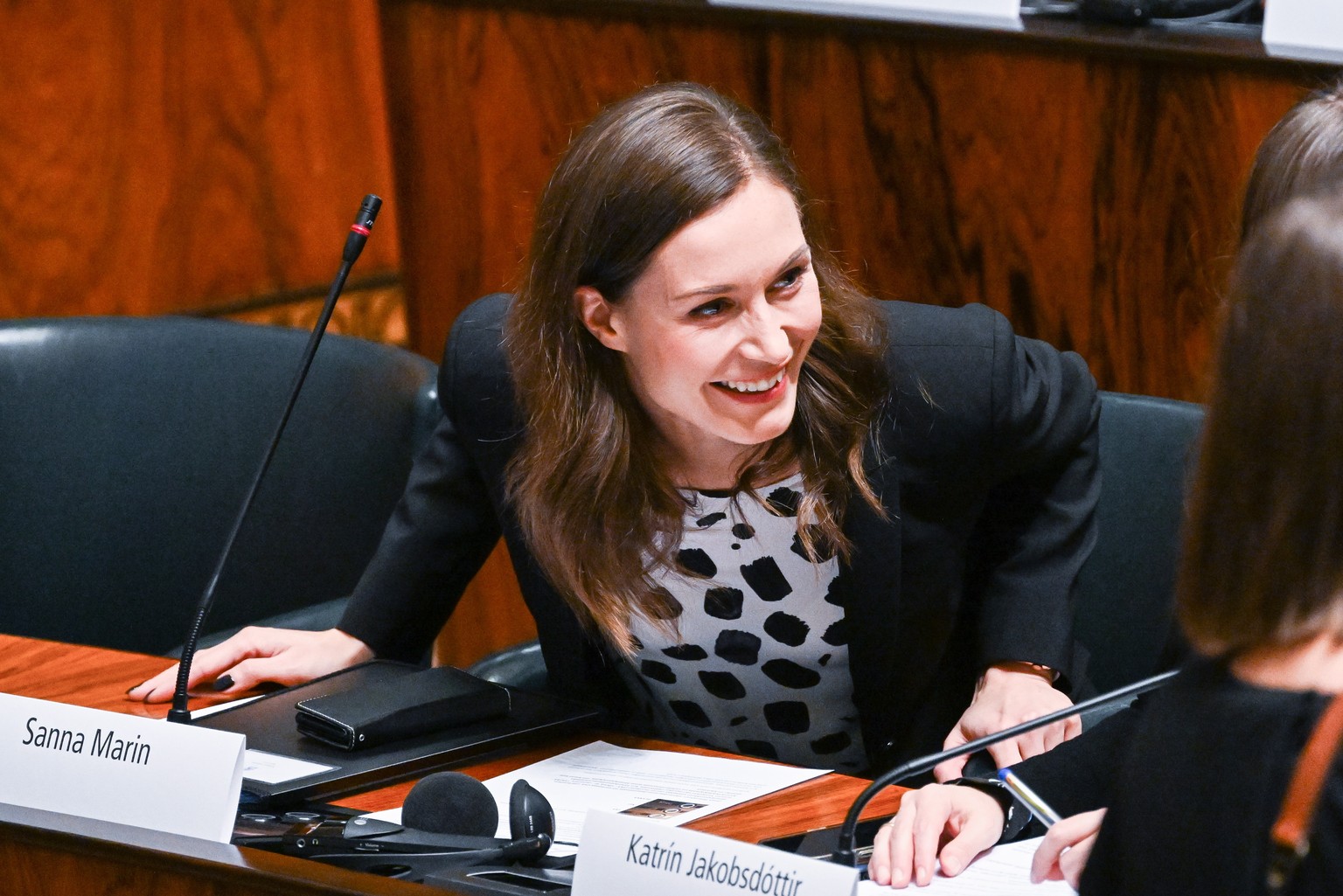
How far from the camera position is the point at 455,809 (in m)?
1.25

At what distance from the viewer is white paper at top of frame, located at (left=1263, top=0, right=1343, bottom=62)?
2.11 meters

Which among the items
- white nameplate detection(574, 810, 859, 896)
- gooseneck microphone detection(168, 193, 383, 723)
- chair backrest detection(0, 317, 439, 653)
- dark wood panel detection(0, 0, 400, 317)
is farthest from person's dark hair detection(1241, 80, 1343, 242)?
dark wood panel detection(0, 0, 400, 317)

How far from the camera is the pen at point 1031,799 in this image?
1.21 metres

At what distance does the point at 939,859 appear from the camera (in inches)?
46.7

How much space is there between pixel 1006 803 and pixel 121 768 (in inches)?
26.3

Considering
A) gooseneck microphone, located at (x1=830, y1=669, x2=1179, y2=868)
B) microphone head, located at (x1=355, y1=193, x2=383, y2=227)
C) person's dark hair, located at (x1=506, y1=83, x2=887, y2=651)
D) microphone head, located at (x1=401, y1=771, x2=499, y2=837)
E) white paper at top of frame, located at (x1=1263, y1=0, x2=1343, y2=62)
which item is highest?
white paper at top of frame, located at (x1=1263, y1=0, x2=1343, y2=62)

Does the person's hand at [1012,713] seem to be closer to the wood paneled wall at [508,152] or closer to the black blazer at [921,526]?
the black blazer at [921,526]

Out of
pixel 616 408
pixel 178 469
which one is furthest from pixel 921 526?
pixel 178 469

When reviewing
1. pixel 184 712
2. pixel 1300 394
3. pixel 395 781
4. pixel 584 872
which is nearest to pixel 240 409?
pixel 184 712

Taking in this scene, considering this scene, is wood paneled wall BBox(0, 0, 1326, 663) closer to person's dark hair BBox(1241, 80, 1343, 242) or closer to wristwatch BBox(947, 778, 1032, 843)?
person's dark hair BBox(1241, 80, 1343, 242)

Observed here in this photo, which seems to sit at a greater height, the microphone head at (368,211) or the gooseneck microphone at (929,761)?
the microphone head at (368,211)

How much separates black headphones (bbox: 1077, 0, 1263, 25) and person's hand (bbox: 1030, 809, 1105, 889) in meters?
1.49

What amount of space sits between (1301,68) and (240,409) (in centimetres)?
146

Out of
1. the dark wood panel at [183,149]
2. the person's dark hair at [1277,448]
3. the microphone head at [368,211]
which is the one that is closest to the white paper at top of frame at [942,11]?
the dark wood panel at [183,149]
